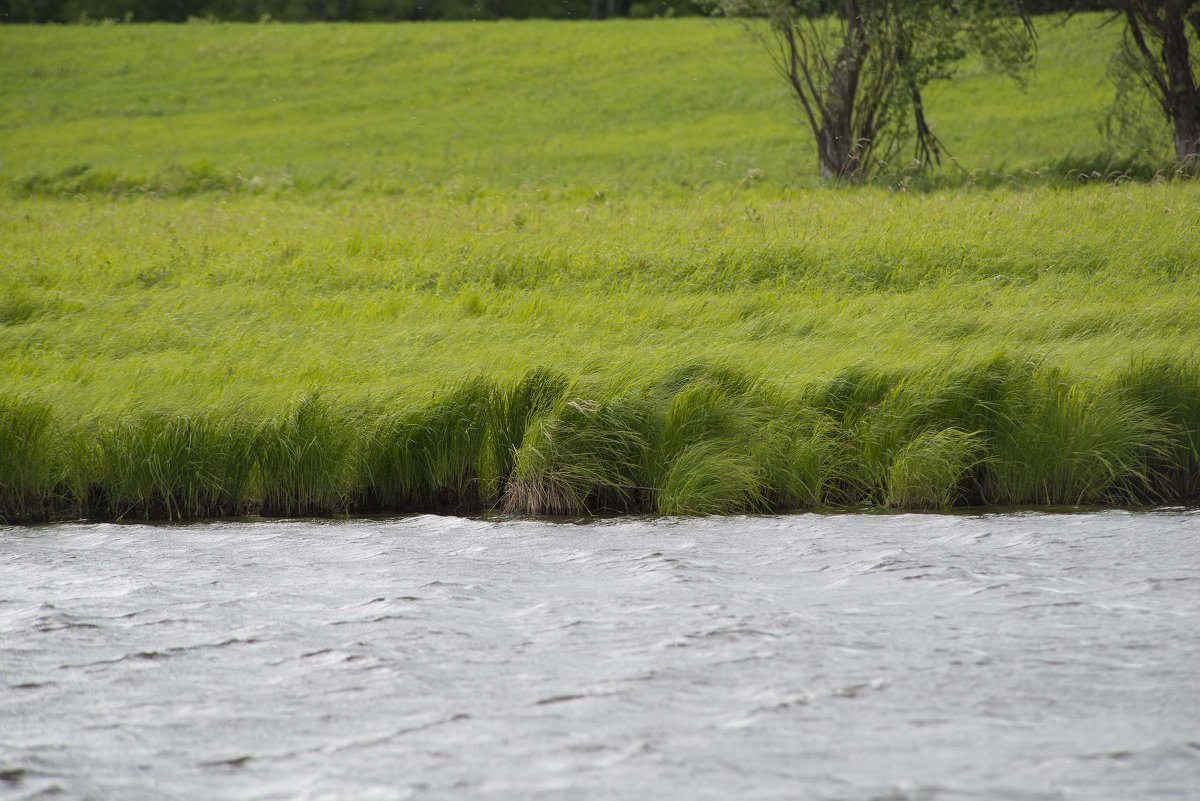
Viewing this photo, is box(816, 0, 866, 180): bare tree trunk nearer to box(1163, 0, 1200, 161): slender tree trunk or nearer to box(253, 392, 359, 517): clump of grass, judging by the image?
box(1163, 0, 1200, 161): slender tree trunk

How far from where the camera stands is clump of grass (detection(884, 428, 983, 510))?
7770 mm

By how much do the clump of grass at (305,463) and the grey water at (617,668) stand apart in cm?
116

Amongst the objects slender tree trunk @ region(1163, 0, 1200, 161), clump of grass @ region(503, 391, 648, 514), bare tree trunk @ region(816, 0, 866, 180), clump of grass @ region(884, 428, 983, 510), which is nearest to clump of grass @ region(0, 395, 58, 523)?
clump of grass @ region(503, 391, 648, 514)

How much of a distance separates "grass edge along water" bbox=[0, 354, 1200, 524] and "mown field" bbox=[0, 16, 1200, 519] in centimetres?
2

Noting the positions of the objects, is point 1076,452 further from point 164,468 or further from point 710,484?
point 164,468

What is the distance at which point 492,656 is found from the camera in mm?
4941

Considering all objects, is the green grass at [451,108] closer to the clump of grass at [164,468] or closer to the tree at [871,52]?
the tree at [871,52]

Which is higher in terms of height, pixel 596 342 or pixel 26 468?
pixel 596 342

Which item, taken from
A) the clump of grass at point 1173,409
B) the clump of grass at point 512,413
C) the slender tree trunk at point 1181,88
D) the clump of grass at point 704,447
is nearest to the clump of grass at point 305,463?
the clump of grass at point 512,413

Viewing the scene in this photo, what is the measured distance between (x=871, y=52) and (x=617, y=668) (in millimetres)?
17824

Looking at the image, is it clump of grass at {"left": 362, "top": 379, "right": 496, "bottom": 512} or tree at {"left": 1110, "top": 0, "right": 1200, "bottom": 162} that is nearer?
clump of grass at {"left": 362, "top": 379, "right": 496, "bottom": 512}

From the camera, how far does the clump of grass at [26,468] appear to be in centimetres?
805

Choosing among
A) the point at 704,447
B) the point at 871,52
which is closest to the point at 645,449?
the point at 704,447

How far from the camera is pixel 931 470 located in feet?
25.5
